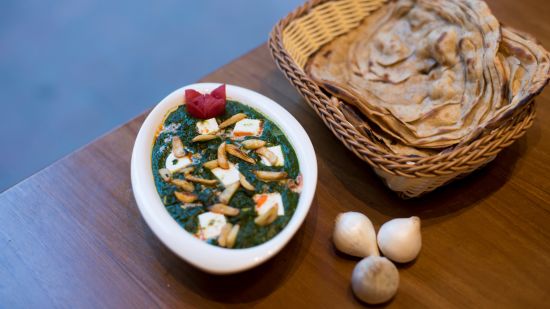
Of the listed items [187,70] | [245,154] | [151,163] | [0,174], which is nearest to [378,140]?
[245,154]

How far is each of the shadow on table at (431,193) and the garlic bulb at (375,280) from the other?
24 centimetres

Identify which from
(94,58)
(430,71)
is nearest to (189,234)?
(430,71)

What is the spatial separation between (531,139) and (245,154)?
93 centimetres

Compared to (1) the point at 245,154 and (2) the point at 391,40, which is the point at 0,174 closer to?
(1) the point at 245,154

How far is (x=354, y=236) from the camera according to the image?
3.78ft

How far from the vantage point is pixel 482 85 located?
1383mm

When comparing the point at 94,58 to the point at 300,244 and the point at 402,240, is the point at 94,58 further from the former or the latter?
the point at 402,240

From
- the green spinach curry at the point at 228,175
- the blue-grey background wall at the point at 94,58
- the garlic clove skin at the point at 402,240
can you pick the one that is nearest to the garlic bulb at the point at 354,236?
the garlic clove skin at the point at 402,240

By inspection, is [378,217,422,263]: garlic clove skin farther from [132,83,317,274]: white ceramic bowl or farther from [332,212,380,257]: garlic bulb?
[132,83,317,274]: white ceramic bowl

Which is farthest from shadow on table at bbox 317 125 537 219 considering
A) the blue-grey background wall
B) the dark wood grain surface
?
the blue-grey background wall

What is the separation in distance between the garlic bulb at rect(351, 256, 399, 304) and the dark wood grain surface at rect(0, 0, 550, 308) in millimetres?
55

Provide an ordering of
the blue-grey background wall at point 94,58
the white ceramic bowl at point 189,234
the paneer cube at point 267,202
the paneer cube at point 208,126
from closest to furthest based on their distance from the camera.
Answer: the white ceramic bowl at point 189,234
the paneer cube at point 267,202
the paneer cube at point 208,126
the blue-grey background wall at point 94,58

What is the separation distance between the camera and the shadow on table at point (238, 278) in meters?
1.15

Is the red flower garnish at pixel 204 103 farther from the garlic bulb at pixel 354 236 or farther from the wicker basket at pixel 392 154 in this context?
the garlic bulb at pixel 354 236
